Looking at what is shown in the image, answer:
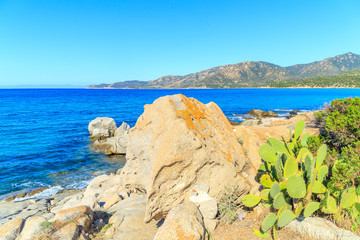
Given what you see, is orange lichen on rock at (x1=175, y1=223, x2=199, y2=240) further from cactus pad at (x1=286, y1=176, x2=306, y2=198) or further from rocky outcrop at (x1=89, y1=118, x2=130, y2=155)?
rocky outcrop at (x1=89, y1=118, x2=130, y2=155)

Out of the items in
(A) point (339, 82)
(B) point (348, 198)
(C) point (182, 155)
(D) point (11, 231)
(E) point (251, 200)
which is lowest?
(D) point (11, 231)

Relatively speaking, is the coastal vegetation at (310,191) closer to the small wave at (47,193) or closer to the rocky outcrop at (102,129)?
the small wave at (47,193)

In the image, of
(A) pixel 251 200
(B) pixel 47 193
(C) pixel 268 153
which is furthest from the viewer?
(B) pixel 47 193

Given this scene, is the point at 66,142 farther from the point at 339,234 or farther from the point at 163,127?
the point at 339,234

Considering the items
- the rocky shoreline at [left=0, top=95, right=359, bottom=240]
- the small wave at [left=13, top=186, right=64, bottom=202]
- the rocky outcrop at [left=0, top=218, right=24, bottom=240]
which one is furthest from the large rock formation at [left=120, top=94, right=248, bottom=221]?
the small wave at [left=13, top=186, right=64, bottom=202]

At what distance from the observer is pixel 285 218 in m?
4.54

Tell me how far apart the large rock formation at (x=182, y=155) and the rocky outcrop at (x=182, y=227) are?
3.80 feet

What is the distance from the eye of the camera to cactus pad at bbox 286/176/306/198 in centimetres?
446

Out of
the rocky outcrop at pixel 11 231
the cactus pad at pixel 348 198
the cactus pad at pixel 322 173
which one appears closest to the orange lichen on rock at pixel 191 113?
the cactus pad at pixel 322 173

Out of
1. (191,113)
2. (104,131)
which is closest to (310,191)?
(191,113)

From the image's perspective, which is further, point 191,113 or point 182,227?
point 191,113

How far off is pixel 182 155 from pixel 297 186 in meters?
2.79

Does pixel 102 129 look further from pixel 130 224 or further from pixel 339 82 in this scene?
pixel 339 82

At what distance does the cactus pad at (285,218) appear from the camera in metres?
4.50
